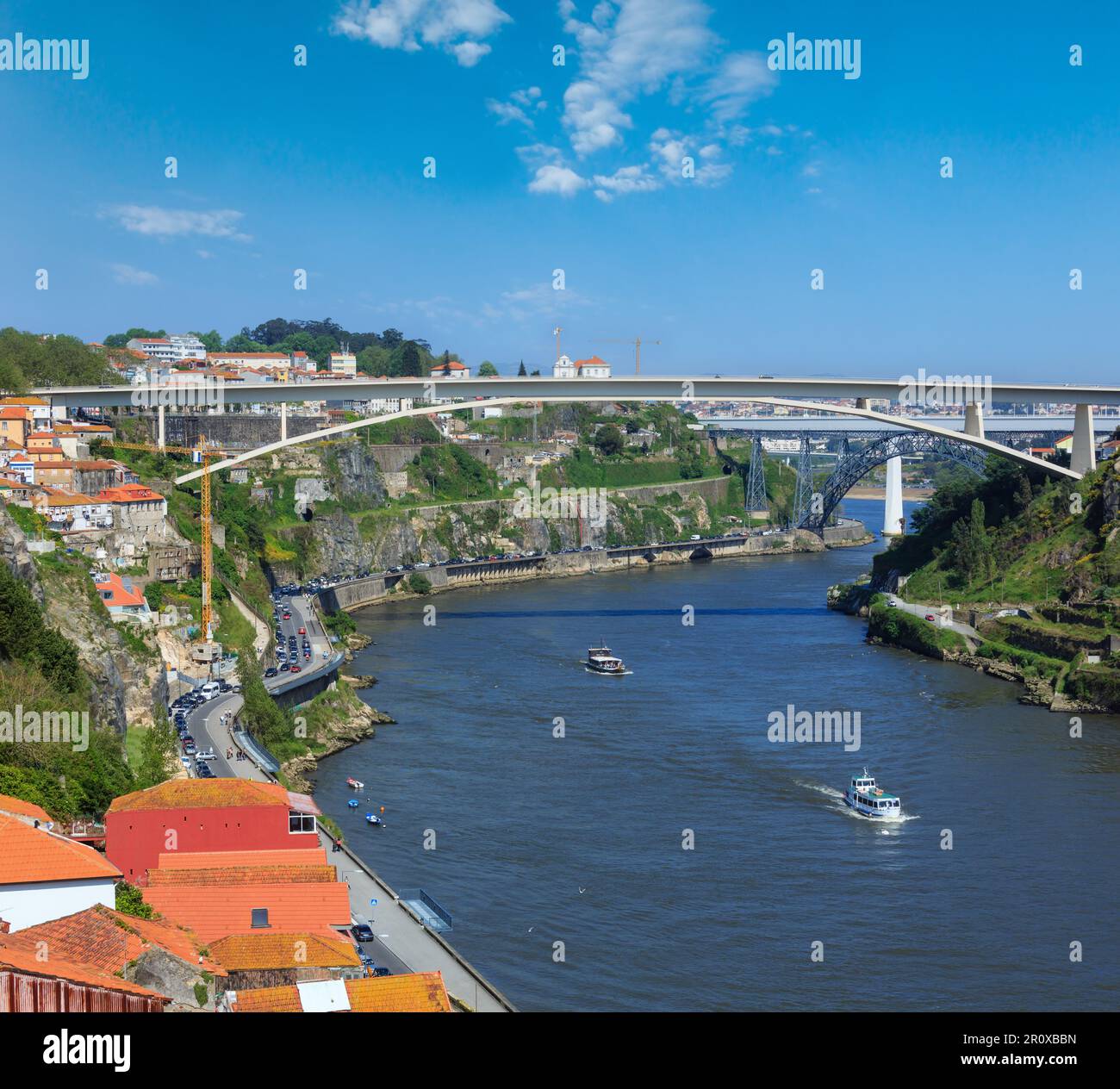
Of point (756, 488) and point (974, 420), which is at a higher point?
point (974, 420)

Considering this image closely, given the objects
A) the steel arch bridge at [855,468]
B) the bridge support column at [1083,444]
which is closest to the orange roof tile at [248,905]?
the bridge support column at [1083,444]

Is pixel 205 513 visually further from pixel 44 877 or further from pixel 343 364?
pixel 343 364

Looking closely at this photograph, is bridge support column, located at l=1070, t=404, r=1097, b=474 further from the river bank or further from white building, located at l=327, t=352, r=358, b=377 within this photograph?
white building, located at l=327, t=352, r=358, b=377

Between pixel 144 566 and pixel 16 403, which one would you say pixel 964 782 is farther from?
pixel 16 403

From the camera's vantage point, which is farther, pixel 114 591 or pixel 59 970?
pixel 114 591

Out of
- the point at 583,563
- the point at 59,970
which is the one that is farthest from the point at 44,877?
the point at 583,563

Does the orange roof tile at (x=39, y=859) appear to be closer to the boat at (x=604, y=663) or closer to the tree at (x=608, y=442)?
the boat at (x=604, y=663)

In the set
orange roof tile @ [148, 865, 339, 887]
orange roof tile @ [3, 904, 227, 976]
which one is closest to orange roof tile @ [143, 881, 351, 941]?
orange roof tile @ [148, 865, 339, 887]
